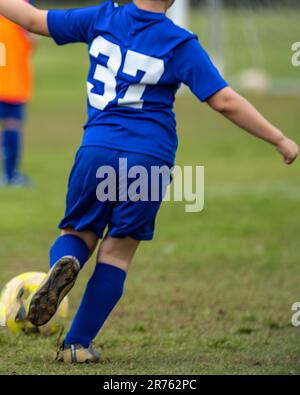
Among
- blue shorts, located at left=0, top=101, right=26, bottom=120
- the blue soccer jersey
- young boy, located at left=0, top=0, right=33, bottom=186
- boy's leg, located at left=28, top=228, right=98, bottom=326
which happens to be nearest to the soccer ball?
boy's leg, located at left=28, top=228, right=98, bottom=326

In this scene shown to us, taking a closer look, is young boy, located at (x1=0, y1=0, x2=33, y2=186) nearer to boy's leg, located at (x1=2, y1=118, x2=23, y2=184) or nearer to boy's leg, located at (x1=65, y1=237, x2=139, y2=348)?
boy's leg, located at (x1=2, y1=118, x2=23, y2=184)

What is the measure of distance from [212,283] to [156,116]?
7.85ft

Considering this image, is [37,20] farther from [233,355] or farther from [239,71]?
[239,71]

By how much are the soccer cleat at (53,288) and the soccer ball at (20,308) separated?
0.78m

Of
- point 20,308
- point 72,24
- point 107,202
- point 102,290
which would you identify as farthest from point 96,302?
point 72,24

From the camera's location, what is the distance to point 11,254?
24.0 feet

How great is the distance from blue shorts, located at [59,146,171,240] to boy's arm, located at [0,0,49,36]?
1.87 feet

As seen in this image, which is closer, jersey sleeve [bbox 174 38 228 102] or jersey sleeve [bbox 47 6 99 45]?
jersey sleeve [bbox 174 38 228 102]

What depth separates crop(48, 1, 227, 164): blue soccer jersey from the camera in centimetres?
421

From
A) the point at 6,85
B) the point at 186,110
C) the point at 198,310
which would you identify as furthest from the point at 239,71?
the point at 198,310

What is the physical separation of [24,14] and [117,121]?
0.62 m

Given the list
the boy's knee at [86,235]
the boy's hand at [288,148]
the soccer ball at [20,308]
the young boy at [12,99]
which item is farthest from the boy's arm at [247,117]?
the young boy at [12,99]

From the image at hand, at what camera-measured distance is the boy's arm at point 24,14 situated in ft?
14.5

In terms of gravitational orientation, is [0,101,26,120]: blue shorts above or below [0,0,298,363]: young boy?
above
